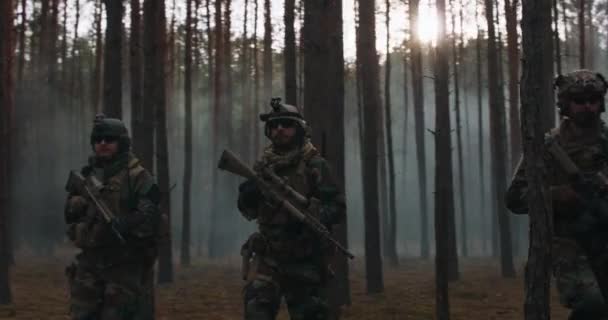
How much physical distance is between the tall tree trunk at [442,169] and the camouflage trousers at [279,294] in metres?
3.61

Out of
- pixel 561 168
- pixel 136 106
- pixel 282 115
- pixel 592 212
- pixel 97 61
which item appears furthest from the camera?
pixel 97 61

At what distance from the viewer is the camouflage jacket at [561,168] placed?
5.07 meters

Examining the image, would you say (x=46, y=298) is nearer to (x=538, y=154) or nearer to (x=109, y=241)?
(x=109, y=241)

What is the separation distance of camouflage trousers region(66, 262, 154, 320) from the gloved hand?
1.44ft

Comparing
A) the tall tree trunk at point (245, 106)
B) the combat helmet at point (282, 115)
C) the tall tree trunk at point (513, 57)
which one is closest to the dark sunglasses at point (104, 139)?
the combat helmet at point (282, 115)

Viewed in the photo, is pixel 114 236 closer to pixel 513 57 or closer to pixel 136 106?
pixel 136 106

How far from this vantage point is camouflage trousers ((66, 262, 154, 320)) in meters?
5.95

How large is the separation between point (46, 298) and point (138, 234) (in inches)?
321

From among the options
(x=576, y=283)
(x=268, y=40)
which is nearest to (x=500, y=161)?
(x=268, y=40)

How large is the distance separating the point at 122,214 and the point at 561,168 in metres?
3.89

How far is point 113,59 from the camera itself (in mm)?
10758

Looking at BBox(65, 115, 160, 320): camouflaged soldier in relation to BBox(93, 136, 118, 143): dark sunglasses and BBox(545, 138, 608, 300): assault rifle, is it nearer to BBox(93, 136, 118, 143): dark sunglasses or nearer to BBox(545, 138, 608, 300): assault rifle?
BBox(93, 136, 118, 143): dark sunglasses

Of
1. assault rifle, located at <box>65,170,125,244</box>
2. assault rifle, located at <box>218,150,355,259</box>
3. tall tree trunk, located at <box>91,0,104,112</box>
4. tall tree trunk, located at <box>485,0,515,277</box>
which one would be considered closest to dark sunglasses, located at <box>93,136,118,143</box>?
assault rifle, located at <box>65,170,125,244</box>

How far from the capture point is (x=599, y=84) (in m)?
5.17
